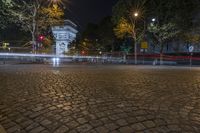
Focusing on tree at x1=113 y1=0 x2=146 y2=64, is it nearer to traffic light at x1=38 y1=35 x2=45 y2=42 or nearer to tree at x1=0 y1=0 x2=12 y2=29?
traffic light at x1=38 y1=35 x2=45 y2=42

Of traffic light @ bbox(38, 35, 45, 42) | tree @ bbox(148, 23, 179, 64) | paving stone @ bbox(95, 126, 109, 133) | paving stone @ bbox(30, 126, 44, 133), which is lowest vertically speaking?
paving stone @ bbox(30, 126, 44, 133)

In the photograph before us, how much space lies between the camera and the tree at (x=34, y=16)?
32906 millimetres

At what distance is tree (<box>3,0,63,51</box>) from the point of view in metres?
Result: 32.9

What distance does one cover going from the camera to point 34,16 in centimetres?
3338

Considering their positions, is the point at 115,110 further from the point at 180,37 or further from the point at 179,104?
the point at 180,37

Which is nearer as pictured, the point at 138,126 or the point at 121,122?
the point at 138,126

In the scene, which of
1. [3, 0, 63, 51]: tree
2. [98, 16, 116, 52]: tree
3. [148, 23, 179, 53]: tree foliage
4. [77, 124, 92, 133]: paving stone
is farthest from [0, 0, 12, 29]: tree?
[98, 16, 116, 52]: tree

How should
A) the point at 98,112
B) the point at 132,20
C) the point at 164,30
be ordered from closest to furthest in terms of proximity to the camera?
the point at 98,112 < the point at 164,30 < the point at 132,20

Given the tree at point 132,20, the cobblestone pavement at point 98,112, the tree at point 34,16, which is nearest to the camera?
the cobblestone pavement at point 98,112

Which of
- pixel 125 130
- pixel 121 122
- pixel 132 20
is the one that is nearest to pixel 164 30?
pixel 132 20

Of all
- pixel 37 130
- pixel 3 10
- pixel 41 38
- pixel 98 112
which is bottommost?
pixel 37 130

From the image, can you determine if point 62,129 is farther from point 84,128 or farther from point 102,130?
point 102,130

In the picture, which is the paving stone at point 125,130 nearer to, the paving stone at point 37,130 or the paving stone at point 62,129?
the paving stone at point 62,129

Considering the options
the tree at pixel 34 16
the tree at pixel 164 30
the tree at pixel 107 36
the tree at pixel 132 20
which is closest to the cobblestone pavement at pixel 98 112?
the tree at pixel 34 16
